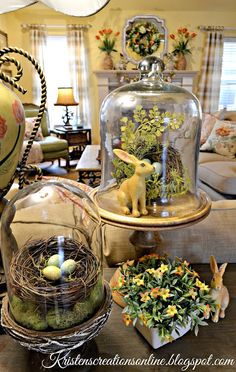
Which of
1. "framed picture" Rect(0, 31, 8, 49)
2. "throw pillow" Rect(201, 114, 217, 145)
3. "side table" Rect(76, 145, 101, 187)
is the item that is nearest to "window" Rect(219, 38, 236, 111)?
"throw pillow" Rect(201, 114, 217, 145)

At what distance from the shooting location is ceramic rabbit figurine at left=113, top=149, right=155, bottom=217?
2.71ft

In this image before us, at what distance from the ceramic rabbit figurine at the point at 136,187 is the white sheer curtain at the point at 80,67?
15.8ft

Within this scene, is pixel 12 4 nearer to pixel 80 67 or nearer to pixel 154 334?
pixel 154 334

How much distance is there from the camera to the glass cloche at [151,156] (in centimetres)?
84

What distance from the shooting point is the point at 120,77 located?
5.27 metres

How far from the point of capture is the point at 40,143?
4.35 metres

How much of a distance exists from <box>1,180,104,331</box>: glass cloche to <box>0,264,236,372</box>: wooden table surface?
144 mm

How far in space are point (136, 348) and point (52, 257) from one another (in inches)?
11.9

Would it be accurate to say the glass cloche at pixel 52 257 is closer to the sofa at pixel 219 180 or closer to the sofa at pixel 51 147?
the sofa at pixel 219 180

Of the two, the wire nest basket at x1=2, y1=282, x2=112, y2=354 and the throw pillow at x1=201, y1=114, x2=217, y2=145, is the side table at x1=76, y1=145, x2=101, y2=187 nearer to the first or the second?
the throw pillow at x1=201, y1=114, x2=217, y2=145

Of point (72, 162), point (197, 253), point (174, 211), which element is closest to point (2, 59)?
point (174, 211)

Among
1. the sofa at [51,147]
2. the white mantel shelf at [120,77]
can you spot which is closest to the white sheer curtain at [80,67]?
the white mantel shelf at [120,77]

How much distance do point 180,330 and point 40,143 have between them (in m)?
3.95

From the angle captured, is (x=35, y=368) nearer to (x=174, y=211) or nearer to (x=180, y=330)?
(x=180, y=330)
